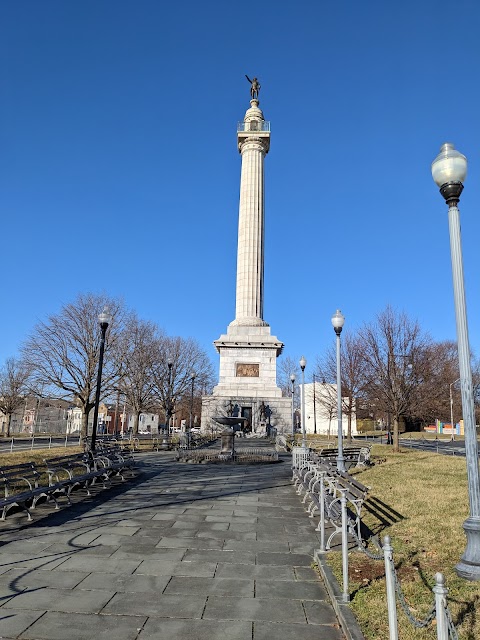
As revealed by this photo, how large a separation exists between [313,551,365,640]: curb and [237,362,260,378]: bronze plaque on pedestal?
3024 cm

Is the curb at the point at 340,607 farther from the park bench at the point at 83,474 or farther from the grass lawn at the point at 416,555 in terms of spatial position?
the park bench at the point at 83,474

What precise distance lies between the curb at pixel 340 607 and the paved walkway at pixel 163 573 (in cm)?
10

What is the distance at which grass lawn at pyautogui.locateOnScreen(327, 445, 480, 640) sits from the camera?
183 inches

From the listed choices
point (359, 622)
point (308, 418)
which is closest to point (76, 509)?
point (359, 622)

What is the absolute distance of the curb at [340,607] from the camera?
428 cm

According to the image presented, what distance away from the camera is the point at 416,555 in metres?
6.84

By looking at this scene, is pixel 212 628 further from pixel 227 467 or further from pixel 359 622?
pixel 227 467

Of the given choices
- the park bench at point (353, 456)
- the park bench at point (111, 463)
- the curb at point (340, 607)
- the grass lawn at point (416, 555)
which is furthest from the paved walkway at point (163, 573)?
the park bench at point (353, 456)

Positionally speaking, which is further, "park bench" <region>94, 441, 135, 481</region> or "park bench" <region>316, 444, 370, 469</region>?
"park bench" <region>316, 444, 370, 469</region>

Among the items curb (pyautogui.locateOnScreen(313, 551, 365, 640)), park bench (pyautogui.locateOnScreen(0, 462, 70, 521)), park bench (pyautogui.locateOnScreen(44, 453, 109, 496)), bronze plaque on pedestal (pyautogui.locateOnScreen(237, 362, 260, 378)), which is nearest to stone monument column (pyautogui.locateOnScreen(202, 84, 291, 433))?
bronze plaque on pedestal (pyautogui.locateOnScreen(237, 362, 260, 378))

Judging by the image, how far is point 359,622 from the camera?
4.61 meters

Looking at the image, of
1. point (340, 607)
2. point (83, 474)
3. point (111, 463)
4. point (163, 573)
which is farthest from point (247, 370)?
point (340, 607)

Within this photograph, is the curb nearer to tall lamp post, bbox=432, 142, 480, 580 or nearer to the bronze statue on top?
tall lamp post, bbox=432, 142, 480, 580

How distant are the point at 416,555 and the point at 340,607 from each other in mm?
2545
